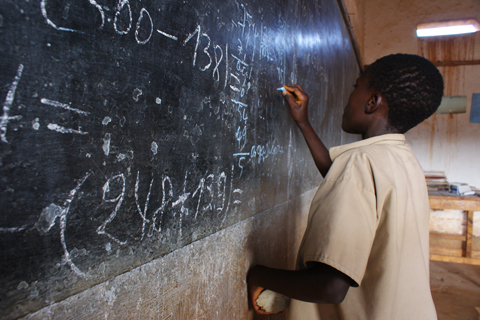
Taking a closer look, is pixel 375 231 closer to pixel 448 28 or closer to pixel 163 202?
pixel 163 202

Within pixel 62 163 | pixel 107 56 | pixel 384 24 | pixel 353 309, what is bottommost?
pixel 353 309

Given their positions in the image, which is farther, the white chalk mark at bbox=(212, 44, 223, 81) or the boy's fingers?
the boy's fingers

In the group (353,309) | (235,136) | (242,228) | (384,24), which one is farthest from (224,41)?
(384,24)

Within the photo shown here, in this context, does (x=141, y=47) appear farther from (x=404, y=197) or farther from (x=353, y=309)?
(x=353, y=309)

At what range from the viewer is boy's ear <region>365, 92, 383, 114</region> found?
1313 millimetres

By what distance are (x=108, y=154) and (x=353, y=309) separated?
111 cm

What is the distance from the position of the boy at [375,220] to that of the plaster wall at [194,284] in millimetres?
150

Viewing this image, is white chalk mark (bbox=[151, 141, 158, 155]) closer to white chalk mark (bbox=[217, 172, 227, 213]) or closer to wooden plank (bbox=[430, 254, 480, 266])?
white chalk mark (bbox=[217, 172, 227, 213])

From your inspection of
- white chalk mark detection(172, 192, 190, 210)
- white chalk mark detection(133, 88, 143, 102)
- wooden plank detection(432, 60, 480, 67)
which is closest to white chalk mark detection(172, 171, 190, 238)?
white chalk mark detection(172, 192, 190, 210)

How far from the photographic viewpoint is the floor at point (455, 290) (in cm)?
419

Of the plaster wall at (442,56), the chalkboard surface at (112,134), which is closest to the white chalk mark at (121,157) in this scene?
the chalkboard surface at (112,134)

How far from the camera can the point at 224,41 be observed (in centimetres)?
110

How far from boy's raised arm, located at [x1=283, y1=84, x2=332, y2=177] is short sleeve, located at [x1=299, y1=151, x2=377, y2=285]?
2.70 feet

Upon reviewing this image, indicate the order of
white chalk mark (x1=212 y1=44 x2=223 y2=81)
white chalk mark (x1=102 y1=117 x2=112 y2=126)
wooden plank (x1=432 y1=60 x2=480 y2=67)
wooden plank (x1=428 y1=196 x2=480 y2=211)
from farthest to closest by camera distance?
wooden plank (x1=432 y1=60 x2=480 y2=67)
wooden plank (x1=428 y1=196 x2=480 y2=211)
white chalk mark (x1=212 y1=44 x2=223 y2=81)
white chalk mark (x1=102 y1=117 x2=112 y2=126)
